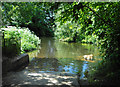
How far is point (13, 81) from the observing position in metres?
4.05

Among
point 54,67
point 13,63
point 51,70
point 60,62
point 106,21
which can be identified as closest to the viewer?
point 106,21

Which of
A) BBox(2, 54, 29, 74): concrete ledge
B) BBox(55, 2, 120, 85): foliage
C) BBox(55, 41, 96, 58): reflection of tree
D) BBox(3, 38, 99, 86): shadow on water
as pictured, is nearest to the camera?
BBox(3, 38, 99, 86): shadow on water

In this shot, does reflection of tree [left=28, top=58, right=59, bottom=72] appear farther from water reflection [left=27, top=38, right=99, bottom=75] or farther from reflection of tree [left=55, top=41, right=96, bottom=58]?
reflection of tree [left=55, top=41, right=96, bottom=58]

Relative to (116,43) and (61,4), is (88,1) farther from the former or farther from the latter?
(116,43)

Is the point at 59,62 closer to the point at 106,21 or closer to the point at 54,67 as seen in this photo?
the point at 54,67

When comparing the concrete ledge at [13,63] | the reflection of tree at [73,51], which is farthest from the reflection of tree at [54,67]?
the reflection of tree at [73,51]

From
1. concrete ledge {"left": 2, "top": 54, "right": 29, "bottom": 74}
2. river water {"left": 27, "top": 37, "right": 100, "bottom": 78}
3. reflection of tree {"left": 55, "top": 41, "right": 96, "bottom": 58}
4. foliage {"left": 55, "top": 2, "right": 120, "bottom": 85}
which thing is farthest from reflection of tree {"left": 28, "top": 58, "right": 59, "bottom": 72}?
foliage {"left": 55, "top": 2, "right": 120, "bottom": 85}

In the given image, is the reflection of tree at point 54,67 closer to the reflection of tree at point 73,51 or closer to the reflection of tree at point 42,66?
the reflection of tree at point 42,66

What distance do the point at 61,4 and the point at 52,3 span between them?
370 mm

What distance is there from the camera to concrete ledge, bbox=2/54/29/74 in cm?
497

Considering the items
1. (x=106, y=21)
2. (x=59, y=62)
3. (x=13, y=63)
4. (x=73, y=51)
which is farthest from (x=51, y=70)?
(x=73, y=51)

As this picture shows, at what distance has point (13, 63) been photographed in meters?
5.70

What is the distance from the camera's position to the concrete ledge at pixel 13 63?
196 inches

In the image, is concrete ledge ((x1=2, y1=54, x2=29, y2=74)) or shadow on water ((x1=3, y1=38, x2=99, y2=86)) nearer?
shadow on water ((x1=3, y1=38, x2=99, y2=86))
